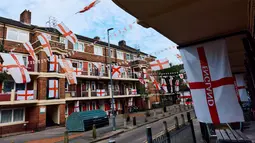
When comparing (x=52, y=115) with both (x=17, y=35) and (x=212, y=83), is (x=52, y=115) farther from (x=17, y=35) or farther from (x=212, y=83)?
(x=212, y=83)

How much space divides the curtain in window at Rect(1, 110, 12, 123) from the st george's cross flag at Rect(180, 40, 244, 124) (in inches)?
746

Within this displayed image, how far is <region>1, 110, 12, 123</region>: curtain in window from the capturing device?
15609 millimetres

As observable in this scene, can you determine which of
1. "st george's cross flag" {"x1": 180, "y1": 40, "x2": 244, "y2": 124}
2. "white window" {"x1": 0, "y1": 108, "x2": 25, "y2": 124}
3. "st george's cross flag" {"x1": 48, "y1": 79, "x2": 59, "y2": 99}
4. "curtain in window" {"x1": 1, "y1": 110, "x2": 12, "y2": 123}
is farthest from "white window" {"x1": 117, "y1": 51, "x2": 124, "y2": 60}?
"st george's cross flag" {"x1": 180, "y1": 40, "x2": 244, "y2": 124}

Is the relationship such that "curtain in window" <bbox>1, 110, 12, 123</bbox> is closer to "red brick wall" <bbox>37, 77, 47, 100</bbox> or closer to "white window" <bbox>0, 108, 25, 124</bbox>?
"white window" <bbox>0, 108, 25, 124</bbox>

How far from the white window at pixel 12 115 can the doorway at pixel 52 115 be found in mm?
2941

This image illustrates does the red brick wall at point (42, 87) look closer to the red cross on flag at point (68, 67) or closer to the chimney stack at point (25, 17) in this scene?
the red cross on flag at point (68, 67)

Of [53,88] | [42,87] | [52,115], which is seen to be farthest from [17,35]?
[52,115]

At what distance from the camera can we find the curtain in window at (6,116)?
15609mm

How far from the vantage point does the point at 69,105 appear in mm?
21828

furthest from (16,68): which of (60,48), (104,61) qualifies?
(104,61)

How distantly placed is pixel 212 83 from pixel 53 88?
18360 millimetres

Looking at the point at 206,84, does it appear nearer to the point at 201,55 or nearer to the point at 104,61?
the point at 201,55

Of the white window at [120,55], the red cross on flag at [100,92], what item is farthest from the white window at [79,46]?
the white window at [120,55]

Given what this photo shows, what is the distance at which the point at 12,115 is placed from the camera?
16.2 metres
